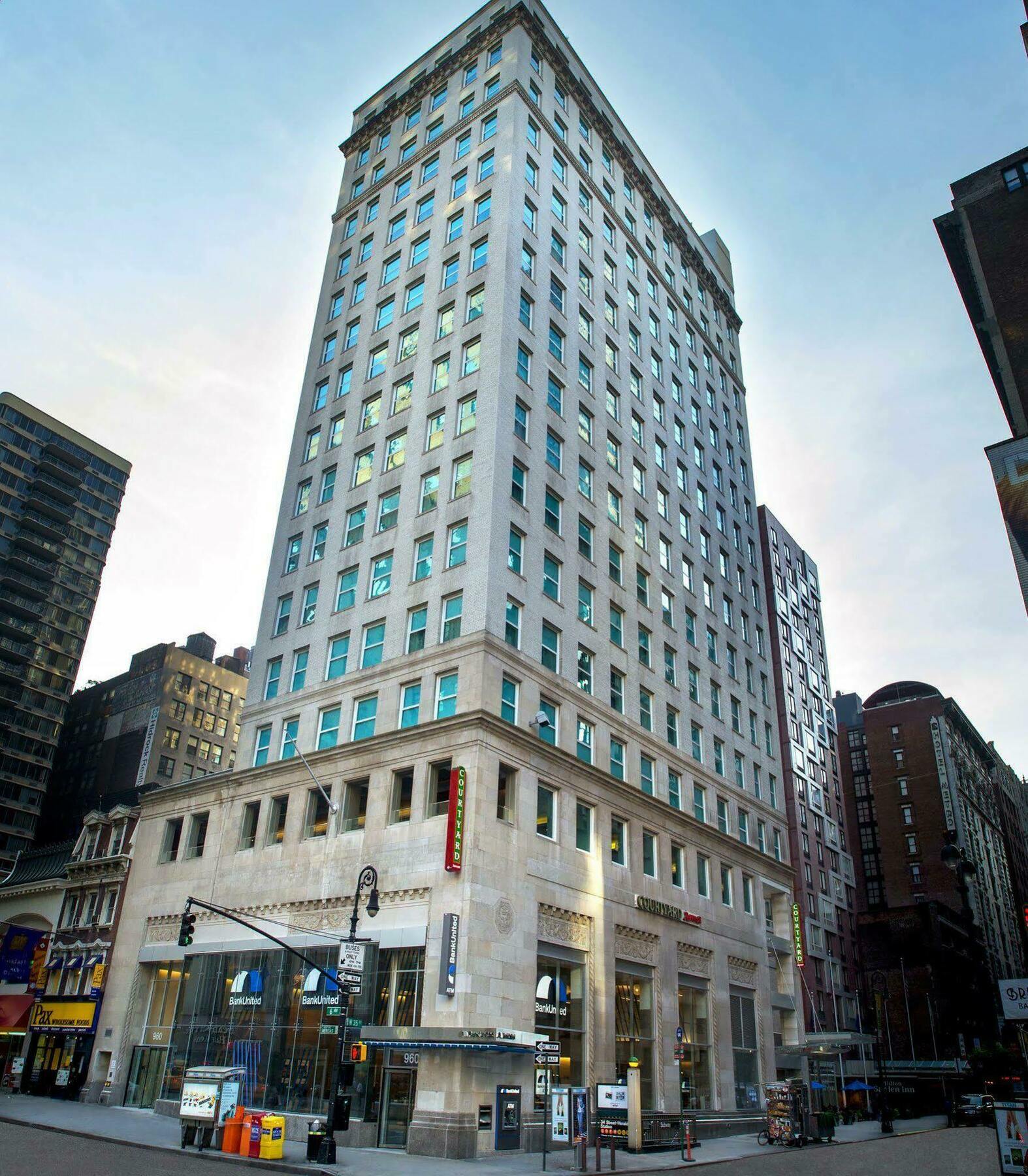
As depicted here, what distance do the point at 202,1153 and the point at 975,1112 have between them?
2080 inches

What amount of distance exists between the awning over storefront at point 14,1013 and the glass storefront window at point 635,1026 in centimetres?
3436

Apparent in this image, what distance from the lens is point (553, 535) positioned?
146ft

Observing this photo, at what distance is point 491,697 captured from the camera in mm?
36750

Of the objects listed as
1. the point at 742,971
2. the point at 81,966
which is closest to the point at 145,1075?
the point at 81,966

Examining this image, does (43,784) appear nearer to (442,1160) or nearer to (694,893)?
(694,893)

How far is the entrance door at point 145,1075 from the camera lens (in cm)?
4147

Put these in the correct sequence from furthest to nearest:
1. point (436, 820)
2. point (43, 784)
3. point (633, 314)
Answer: point (43, 784)
point (633, 314)
point (436, 820)

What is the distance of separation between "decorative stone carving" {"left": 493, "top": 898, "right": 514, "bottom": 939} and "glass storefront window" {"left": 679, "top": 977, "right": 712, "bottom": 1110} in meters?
14.5

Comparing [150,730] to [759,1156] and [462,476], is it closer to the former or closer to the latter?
[462,476]

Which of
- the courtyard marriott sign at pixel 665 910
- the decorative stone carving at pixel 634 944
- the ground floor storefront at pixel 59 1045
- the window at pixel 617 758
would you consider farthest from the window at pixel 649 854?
the ground floor storefront at pixel 59 1045

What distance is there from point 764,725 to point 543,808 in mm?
30213

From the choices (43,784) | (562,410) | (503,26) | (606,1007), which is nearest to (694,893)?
(606,1007)

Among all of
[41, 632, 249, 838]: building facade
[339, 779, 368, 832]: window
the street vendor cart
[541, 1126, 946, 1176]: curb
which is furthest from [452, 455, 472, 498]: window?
[41, 632, 249, 838]: building facade

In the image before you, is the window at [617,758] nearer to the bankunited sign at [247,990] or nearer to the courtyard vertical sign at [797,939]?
the bankunited sign at [247,990]
